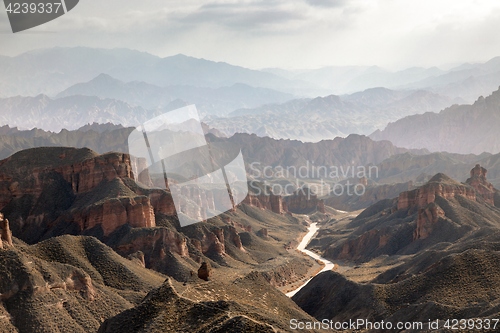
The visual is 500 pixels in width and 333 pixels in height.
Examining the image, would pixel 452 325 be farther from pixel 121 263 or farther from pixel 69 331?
pixel 121 263

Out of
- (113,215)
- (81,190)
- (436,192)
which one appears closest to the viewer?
(113,215)

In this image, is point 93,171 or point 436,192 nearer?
point 93,171

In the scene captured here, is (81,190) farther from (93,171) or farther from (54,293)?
(54,293)

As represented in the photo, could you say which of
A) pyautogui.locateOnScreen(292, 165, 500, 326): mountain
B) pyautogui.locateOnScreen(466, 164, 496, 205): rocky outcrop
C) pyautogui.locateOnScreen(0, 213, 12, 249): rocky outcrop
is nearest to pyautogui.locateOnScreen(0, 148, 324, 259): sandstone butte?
pyautogui.locateOnScreen(292, 165, 500, 326): mountain

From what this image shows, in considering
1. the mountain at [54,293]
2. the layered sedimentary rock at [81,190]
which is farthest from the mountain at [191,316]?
the layered sedimentary rock at [81,190]

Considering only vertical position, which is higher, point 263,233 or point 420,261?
point 420,261

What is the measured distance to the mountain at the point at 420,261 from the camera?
8038 centimetres

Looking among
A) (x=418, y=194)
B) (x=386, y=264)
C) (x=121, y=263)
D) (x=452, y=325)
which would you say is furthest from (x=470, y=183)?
(x=452, y=325)

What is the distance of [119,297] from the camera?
8162 cm

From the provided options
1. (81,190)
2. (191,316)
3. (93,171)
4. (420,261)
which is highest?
(93,171)

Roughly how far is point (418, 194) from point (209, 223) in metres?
56.1

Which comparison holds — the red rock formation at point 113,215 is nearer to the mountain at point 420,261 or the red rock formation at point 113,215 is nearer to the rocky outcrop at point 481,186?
the mountain at point 420,261

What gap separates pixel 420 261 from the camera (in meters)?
110

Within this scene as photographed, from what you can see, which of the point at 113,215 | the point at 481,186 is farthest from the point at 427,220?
the point at 113,215
